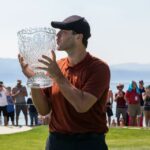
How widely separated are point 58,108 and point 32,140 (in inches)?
400

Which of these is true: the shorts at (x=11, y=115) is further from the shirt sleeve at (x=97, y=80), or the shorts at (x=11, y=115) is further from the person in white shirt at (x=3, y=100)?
the shirt sleeve at (x=97, y=80)

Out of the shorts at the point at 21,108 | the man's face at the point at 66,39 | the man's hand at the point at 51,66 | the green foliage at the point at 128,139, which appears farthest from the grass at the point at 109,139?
the man's hand at the point at 51,66

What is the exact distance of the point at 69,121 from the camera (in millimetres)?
4176

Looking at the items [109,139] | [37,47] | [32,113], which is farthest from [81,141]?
[32,113]

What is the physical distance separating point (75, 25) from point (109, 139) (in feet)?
34.5

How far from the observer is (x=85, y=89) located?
159 inches

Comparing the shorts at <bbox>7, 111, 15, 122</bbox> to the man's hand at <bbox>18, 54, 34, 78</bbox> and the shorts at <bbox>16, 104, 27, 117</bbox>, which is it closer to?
the shorts at <bbox>16, 104, 27, 117</bbox>

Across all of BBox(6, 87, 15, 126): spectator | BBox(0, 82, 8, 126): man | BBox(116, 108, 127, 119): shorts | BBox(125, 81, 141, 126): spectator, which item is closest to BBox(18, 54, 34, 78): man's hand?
BBox(125, 81, 141, 126): spectator

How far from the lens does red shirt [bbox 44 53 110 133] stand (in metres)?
4.10

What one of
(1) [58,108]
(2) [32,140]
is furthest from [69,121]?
(2) [32,140]

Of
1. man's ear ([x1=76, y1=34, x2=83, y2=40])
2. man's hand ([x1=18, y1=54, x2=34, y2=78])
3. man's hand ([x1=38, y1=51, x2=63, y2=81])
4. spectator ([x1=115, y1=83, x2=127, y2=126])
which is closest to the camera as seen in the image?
man's hand ([x1=38, y1=51, x2=63, y2=81])

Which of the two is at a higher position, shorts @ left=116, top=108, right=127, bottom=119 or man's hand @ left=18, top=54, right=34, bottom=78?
man's hand @ left=18, top=54, right=34, bottom=78

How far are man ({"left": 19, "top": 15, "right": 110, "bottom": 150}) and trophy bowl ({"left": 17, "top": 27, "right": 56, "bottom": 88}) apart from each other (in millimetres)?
67

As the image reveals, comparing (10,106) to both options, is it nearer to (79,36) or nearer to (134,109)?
(134,109)
